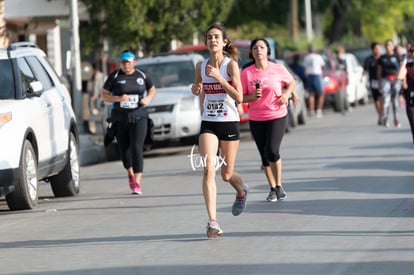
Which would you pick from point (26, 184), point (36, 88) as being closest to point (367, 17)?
point (36, 88)

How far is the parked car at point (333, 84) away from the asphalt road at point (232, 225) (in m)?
14.8

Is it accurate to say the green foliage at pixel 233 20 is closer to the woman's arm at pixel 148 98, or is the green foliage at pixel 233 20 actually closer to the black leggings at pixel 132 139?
the woman's arm at pixel 148 98

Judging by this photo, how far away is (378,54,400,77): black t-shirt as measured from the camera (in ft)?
85.9

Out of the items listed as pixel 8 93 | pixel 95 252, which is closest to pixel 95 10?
pixel 8 93

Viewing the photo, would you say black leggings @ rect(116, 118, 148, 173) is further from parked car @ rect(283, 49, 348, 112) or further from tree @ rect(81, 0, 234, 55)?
parked car @ rect(283, 49, 348, 112)

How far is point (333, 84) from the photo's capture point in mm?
34531

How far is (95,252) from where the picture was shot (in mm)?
10383

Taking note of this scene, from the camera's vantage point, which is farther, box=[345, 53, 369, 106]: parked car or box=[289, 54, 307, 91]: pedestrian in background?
box=[345, 53, 369, 106]: parked car

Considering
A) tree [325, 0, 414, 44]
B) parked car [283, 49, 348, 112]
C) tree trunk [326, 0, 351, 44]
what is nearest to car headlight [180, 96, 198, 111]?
parked car [283, 49, 348, 112]

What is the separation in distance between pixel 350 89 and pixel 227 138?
2644 cm

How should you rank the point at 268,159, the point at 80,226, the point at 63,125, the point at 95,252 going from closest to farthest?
the point at 95,252 → the point at 80,226 → the point at 268,159 → the point at 63,125

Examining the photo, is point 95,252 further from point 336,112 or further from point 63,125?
point 336,112

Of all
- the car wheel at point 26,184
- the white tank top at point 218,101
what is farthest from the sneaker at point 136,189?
the white tank top at point 218,101

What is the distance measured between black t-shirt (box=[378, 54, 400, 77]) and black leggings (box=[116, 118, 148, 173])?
1112cm
